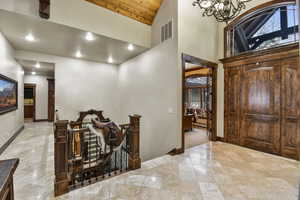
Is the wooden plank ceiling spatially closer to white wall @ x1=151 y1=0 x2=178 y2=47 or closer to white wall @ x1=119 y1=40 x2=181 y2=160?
white wall @ x1=151 y1=0 x2=178 y2=47

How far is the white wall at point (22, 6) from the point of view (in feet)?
8.94

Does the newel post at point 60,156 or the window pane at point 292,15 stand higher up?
the window pane at point 292,15

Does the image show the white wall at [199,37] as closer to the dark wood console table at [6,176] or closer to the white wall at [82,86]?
the dark wood console table at [6,176]

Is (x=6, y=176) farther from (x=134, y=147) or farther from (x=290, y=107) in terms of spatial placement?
(x=290, y=107)

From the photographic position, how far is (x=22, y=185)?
2.33 m

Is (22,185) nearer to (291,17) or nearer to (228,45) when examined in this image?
(228,45)

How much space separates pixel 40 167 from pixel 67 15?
132 inches

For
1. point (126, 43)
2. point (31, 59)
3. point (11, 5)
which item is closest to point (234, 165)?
point (126, 43)

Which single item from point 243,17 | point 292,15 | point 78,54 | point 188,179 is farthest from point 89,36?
point 292,15

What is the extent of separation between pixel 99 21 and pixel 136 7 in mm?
1154

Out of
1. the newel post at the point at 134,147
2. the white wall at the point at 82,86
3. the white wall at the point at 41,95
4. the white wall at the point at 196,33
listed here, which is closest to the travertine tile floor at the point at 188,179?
the newel post at the point at 134,147

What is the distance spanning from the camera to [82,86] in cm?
603

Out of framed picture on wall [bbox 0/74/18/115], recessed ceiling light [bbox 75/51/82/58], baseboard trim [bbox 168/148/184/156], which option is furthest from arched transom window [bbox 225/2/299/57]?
framed picture on wall [bbox 0/74/18/115]

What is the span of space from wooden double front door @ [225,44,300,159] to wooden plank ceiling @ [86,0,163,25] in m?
2.88
